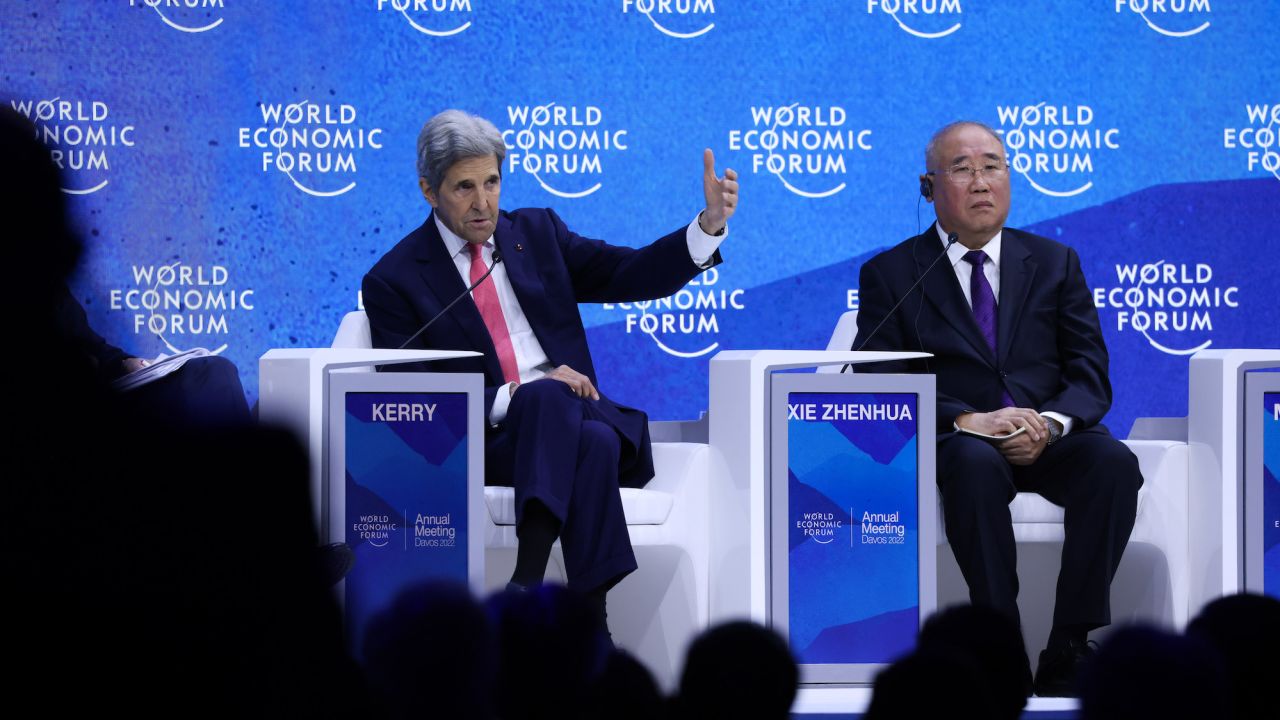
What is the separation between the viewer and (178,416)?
24.5 inches

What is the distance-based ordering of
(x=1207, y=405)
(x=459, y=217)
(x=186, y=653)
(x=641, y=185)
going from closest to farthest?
(x=186, y=653) → (x=1207, y=405) → (x=459, y=217) → (x=641, y=185)

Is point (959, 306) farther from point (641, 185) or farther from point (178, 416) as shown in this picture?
point (178, 416)

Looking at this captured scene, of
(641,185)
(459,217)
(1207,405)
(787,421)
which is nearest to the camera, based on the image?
(787,421)

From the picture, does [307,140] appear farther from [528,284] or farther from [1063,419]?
[1063,419]

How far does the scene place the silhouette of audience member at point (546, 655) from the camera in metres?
0.70

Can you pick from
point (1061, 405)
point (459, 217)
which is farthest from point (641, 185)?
point (1061, 405)

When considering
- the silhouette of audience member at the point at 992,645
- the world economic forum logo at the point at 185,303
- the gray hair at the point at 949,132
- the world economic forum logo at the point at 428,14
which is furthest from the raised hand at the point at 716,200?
the silhouette of audience member at the point at 992,645

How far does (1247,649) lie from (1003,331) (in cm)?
292

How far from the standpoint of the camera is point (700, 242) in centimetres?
345

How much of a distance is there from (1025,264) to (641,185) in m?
1.43

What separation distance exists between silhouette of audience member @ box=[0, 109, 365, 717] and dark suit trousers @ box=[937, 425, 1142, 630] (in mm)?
2627

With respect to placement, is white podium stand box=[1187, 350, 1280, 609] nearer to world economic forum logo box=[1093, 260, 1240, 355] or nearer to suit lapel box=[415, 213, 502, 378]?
world economic forum logo box=[1093, 260, 1240, 355]

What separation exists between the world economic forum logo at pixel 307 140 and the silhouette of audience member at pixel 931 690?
13.5 ft

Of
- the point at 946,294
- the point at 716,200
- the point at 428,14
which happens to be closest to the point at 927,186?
the point at 946,294
